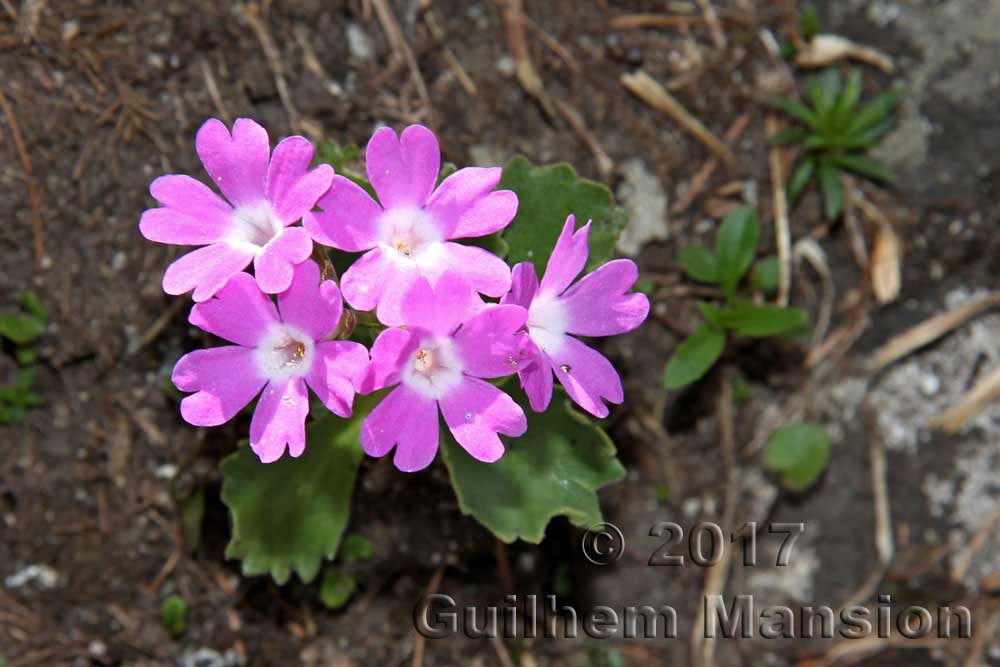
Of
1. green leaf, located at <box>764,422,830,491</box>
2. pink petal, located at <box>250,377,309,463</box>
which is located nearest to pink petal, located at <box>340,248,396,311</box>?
pink petal, located at <box>250,377,309,463</box>

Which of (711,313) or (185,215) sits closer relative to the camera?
(185,215)

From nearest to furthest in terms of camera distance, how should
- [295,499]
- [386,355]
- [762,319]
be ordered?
[386,355]
[295,499]
[762,319]

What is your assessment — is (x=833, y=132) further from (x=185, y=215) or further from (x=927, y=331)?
(x=185, y=215)

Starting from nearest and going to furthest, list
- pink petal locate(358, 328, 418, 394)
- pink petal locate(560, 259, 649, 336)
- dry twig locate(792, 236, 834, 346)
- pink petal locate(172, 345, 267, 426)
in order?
pink petal locate(358, 328, 418, 394) → pink petal locate(172, 345, 267, 426) → pink petal locate(560, 259, 649, 336) → dry twig locate(792, 236, 834, 346)

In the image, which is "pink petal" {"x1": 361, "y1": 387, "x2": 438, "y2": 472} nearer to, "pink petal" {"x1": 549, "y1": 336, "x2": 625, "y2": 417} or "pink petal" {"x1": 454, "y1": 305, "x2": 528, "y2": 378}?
"pink petal" {"x1": 454, "y1": 305, "x2": 528, "y2": 378}

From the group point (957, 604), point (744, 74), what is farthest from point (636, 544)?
point (744, 74)

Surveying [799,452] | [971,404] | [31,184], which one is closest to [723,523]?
[799,452]

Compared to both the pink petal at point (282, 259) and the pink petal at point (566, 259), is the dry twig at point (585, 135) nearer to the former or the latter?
the pink petal at point (566, 259)
